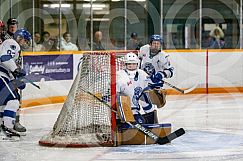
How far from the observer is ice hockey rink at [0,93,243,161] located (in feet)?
20.2

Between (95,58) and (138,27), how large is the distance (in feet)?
21.4

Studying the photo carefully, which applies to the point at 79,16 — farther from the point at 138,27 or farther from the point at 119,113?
the point at 119,113

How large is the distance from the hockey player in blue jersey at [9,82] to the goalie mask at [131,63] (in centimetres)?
107

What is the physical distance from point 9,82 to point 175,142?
5.90ft

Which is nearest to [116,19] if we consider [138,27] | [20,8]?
[138,27]

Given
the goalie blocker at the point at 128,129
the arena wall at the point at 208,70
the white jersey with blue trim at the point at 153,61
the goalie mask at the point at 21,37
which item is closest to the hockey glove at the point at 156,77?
the white jersey with blue trim at the point at 153,61

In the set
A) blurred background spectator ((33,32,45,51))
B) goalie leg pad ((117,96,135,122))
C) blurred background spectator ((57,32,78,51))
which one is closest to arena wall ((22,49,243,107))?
blurred background spectator ((57,32,78,51))

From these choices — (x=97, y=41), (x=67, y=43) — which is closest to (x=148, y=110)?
(x=67, y=43)

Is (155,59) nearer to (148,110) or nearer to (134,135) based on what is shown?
(148,110)

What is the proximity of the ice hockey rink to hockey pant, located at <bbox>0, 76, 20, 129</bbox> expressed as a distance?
0.25 m

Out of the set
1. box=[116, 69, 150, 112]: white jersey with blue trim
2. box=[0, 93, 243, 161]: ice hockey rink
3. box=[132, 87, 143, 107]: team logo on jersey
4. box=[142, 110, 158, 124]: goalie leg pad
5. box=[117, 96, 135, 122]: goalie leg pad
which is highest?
box=[116, 69, 150, 112]: white jersey with blue trim

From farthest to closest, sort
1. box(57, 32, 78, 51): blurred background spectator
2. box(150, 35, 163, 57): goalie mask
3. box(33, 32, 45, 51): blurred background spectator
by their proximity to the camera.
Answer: box(57, 32, 78, 51): blurred background spectator, box(33, 32, 45, 51): blurred background spectator, box(150, 35, 163, 57): goalie mask

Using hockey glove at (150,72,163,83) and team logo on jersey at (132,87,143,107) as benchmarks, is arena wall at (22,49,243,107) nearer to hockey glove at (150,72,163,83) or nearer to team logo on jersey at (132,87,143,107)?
hockey glove at (150,72,163,83)

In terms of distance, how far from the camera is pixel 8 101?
7.10 meters
